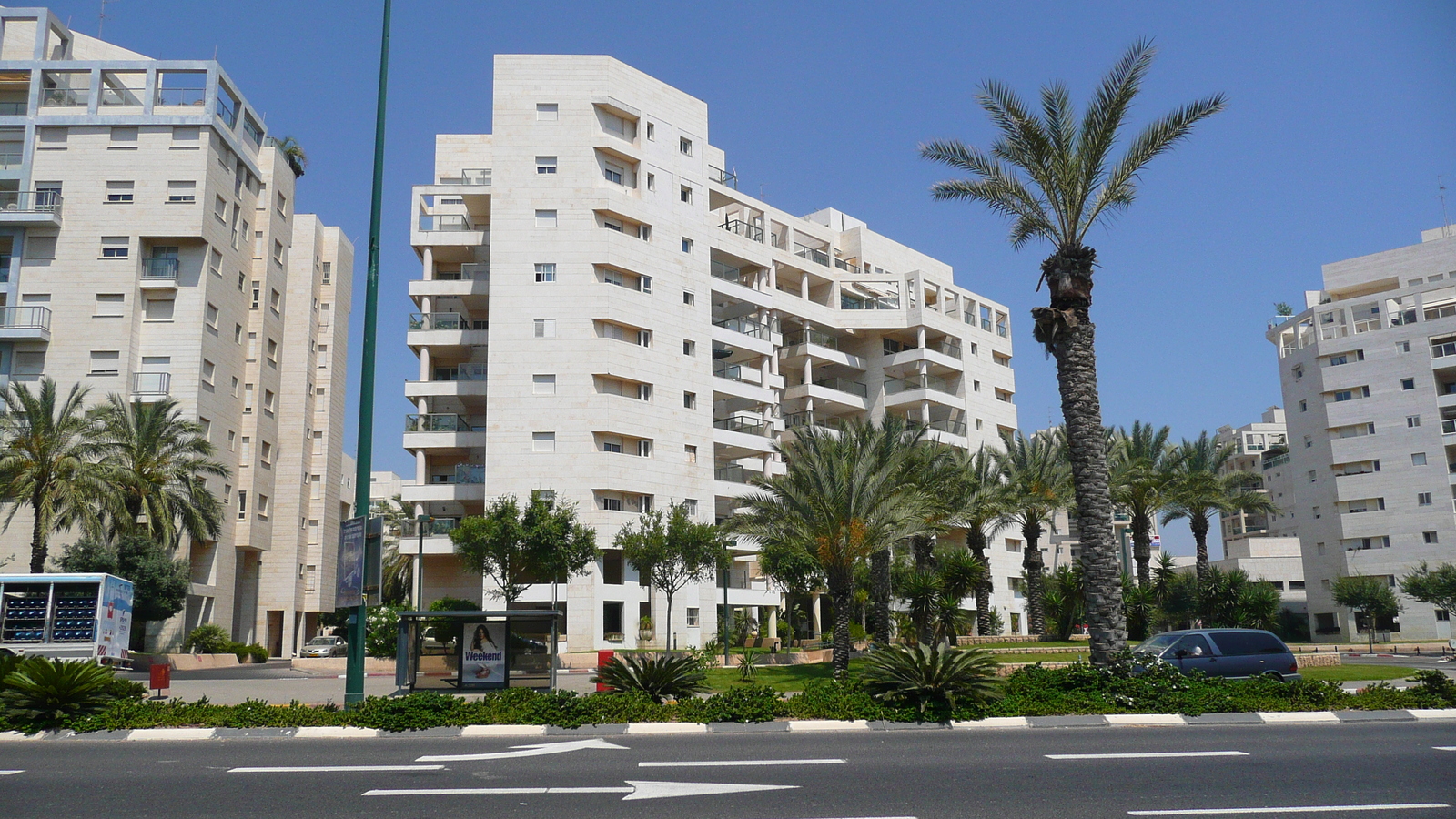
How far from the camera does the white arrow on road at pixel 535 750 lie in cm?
1204

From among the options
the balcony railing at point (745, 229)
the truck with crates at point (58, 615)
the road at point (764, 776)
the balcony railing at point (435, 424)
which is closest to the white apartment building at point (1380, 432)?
the balcony railing at point (745, 229)

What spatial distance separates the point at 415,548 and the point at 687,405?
1660cm

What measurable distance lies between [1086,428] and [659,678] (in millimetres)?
10208

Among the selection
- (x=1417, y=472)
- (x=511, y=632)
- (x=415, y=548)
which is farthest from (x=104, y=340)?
(x=1417, y=472)

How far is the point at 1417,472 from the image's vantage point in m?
67.7

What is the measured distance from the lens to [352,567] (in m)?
16.1

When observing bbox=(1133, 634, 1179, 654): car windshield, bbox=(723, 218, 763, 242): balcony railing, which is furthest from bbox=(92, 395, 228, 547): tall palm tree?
bbox=(1133, 634, 1179, 654): car windshield

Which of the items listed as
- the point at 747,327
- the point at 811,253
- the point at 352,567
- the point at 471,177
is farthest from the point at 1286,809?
the point at 811,253

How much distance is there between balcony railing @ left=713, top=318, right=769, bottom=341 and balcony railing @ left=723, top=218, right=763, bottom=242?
5242 mm

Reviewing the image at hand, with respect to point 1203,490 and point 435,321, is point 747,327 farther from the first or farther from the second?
point 1203,490

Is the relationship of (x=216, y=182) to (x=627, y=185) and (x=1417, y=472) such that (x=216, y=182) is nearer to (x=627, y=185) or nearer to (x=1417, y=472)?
(x=627, y=185)

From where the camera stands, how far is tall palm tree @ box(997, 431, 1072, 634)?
45.1 metres

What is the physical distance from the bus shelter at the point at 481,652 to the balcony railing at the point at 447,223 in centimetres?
4123

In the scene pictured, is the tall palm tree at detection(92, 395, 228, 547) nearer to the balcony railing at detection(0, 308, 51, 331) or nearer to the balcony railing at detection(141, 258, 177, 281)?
the balcony railing at detection(0, 308, 51, 331)
